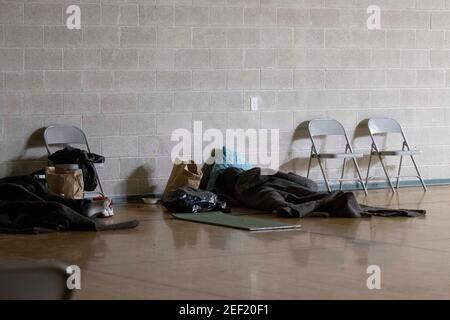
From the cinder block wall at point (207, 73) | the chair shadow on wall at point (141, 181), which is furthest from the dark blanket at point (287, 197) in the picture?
the cinder block wall at point (207, 73)

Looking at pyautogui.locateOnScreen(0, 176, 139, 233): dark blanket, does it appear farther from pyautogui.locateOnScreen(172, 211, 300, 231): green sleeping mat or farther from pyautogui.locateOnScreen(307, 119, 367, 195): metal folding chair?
pyautogui.locateOnScreen(307, 119, 367, 195): metal folding chair

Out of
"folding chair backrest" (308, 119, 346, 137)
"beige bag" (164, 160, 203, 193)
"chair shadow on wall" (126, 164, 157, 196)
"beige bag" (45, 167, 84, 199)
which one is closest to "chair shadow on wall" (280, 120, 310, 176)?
"folding chair backrest" (308, 119, 346, 137)

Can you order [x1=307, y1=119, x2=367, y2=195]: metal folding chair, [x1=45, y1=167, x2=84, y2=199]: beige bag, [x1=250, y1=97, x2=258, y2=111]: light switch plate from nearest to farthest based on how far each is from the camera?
[x1=45, y1=167, x2=84, y2=199]: beige bag → [x1=250, y1=97, x2=258, y2=111]: light switch plate → [x1=307, y1=119, x2=367, y2=195]: metal folding chair

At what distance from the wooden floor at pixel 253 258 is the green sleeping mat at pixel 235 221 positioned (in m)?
0.11

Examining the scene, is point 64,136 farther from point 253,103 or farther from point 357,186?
point 357,186

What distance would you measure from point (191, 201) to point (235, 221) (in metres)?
0.73

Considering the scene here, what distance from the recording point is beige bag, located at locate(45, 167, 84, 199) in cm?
747

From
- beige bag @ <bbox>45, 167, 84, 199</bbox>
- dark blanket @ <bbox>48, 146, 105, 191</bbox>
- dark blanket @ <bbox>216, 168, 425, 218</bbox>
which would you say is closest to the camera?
dark blanket @ <bbox>216, 168, 425, 218</bbox>

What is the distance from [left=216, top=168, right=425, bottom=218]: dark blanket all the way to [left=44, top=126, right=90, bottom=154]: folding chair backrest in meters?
1.44

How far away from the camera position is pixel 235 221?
698 centimetres

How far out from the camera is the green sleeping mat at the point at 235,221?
661 centimetres

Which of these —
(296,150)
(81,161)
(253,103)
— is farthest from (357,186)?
(81,161)

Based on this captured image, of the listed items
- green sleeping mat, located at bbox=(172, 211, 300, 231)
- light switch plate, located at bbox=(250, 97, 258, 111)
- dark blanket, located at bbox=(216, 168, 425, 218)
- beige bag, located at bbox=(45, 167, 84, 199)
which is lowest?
green sleeping mat, located at bbox=(172, 211, 300, 231)

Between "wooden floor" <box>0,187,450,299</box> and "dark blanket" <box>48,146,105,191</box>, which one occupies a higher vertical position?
"dark blanket" <box>48,146,105,191</box>
